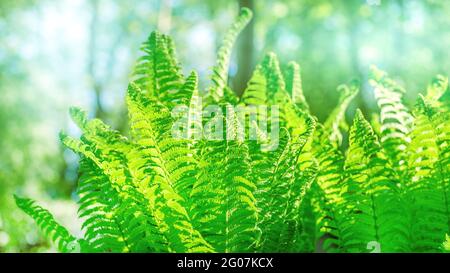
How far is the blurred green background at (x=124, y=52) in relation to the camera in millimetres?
6852

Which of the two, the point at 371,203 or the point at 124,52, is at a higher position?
the point at 124,52

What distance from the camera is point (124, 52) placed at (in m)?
14.5

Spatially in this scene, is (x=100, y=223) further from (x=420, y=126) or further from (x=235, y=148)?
(x=420, y=126)

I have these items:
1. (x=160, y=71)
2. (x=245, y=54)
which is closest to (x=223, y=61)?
(x=160, y=71)

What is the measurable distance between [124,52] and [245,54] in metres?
10.9

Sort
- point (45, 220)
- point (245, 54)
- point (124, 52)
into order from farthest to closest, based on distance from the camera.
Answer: point (124, 52)
point (245, 54)
point (45, 220)

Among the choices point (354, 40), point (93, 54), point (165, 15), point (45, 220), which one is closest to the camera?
point (45, 220)

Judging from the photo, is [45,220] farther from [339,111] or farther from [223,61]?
[339,111]

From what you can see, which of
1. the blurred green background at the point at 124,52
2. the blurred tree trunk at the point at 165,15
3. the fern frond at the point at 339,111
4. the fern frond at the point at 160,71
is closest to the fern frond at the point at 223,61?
the fern frond at the point at 160,71

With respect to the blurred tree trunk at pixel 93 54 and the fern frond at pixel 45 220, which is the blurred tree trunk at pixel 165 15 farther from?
the fern frond at pixel 45 220

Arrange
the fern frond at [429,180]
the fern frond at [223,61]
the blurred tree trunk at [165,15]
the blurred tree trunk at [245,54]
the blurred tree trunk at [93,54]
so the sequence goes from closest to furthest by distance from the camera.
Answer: the fern frond at [429,180]
the fern frond at [223,61]
the blurred tree trunk at [245,54]
the blurred tree trunk at [165,15]
the blurred tree trunk at [93,54]

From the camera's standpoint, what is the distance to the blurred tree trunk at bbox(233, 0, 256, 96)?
4.00 m

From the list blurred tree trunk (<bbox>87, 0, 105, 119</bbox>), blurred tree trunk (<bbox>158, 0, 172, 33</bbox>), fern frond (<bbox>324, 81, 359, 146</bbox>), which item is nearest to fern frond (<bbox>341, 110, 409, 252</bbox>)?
fern frond (<bbox>324, 81, 359, 146</bbox>)

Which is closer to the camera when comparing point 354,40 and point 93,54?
point 354,40
